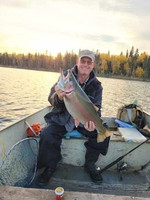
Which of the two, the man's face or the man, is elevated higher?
the man's face

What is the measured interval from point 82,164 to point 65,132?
771 millimetres

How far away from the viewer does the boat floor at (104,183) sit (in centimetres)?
327

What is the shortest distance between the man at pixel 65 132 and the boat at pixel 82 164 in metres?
0.15

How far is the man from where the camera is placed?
337 centimetres

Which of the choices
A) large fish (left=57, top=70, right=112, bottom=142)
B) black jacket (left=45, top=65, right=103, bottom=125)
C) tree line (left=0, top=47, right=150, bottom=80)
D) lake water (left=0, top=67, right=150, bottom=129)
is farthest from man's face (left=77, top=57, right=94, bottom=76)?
tree line (left=0, top=47, right=150, bottom=80)

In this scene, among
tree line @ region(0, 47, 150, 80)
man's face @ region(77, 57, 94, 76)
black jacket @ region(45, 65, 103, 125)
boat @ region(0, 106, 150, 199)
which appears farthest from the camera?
tree line @ region(0, 47, 150, 80)

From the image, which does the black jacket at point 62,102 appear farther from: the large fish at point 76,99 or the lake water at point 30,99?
the lake water at point 30,99

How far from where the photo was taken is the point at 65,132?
3738 mm

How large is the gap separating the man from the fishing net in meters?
0.18

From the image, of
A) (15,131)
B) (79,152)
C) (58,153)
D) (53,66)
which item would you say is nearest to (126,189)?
(79,152)

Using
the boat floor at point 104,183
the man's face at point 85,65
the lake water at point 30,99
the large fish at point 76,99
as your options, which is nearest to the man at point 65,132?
the man's face at point 85,65

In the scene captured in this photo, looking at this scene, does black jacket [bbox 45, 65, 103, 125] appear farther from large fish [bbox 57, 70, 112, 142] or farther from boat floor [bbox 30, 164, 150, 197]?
boat floor [bbox 30, 164, 150, 197]

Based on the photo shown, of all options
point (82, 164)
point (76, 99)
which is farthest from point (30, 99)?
point (76, 99)

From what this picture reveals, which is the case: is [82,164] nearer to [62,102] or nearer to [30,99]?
[62,102]
